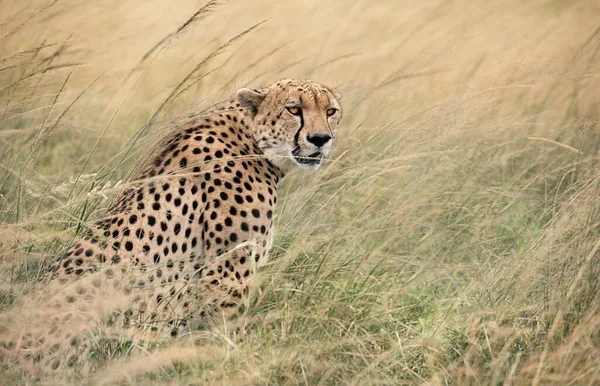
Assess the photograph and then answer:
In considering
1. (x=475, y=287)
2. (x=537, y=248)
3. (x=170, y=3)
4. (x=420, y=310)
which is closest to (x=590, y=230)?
(x=537, y=248)

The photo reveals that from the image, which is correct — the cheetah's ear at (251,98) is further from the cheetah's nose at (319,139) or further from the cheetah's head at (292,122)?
the cheetah's nose at (319,139)

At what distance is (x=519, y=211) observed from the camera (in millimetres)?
5215

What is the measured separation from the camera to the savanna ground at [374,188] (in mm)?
3352

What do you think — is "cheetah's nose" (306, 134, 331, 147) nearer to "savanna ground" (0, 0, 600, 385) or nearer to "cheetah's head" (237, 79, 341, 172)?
"cheetah's head" (237, 79, 341, 172)

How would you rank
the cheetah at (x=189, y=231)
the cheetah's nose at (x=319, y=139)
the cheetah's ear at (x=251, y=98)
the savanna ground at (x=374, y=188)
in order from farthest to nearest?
the cheetah's ear at (x=251, y=98), the cheetah's nose at (x=319, y=139), the cheetah at (x=189, y=231), the savanna ground at (x=374, y=188)

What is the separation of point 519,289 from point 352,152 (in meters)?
1.57

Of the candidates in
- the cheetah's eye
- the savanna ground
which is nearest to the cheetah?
the cheetah's eye

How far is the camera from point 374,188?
16.3 feet

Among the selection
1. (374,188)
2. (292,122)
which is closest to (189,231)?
(292,122)

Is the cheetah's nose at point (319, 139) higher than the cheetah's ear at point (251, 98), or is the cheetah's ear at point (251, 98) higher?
the cheetah's ear at point (251, 98)

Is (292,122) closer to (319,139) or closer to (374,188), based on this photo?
(319,139)

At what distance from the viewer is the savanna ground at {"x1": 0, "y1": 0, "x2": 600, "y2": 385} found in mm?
3352

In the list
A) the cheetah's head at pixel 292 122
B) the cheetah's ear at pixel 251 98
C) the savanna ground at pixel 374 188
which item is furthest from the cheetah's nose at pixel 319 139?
the cheetah's ear at pixel 251 98

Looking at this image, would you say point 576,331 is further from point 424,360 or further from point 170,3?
point 170,3
